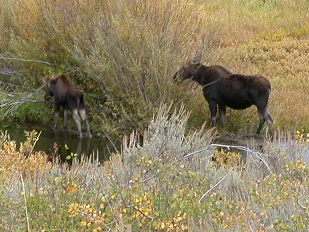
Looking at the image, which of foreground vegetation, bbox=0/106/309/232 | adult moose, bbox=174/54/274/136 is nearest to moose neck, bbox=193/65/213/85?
adult moose, bbox=174/54/274/136

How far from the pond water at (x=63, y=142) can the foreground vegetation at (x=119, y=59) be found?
0.39 meters

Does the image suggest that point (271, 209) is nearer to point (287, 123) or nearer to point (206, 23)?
point (287, 123)

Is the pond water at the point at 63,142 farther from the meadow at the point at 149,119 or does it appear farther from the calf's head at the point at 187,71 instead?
the calf's head at the point at 187,71

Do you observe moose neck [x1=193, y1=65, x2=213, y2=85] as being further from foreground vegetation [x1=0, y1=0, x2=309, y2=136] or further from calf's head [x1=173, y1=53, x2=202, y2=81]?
foreground vegetation [x1=0, y1=0, x2=309, y2=136]

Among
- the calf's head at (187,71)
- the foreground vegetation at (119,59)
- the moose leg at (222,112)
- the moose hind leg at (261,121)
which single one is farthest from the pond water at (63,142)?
the moose hind leg at (261,121)

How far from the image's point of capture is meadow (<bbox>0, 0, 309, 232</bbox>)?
24.5 feet

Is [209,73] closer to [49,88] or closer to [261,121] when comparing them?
[261,121]

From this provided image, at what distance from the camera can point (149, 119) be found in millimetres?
17219

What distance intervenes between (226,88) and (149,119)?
192cm

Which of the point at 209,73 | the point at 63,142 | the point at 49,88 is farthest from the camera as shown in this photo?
the point at 49,88

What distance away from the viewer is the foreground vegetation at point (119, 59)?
17297 mm

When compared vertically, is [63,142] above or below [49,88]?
below

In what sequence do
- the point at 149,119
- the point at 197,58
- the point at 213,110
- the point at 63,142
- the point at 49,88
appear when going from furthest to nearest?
1. the point at 49,88
2. the point at 63,142
3. the point at 197,58
4. the point at 213,110
5. the point at 149,119

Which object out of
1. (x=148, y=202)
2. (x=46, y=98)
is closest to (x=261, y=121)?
(x=46, y=98)
